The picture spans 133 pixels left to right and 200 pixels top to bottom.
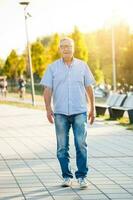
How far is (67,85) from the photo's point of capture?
784 centimetres

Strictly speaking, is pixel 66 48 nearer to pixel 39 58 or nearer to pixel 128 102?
pixel 128 102

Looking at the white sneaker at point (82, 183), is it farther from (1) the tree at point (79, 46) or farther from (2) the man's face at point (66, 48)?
(1) the tree at point (79, 46)

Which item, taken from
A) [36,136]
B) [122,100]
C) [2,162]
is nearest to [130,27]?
[122,100]

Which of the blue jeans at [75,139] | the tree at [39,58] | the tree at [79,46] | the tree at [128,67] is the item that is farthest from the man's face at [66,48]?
the tree at [39,58]

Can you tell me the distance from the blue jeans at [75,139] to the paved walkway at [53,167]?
10.6 inches

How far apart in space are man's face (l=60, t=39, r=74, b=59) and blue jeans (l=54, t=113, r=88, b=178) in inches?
30.9

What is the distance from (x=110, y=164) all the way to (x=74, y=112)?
8.31 ft

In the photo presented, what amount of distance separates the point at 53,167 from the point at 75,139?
194cm

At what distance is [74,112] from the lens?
7.80m

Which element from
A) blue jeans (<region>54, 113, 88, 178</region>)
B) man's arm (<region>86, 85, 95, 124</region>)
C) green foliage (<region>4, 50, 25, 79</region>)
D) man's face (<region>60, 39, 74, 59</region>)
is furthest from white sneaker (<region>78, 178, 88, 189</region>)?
green foliage (<region>4, 50, 25, 79</region>)

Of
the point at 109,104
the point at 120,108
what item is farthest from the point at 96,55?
the point at 120,108

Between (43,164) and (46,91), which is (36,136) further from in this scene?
(46,91)

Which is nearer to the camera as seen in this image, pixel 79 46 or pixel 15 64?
pixel 79 46

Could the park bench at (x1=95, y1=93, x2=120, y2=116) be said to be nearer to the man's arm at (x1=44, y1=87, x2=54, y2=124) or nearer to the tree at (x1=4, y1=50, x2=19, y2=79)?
the man's arm at (x1=44, y1=87, x2=54, y2=124)
